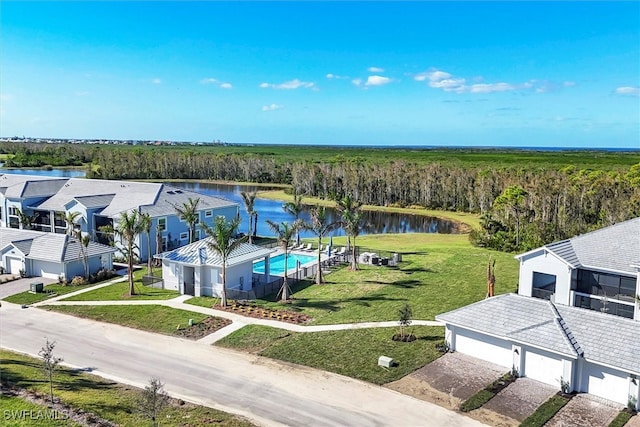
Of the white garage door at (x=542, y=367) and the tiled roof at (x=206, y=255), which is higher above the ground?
the tiled roof at (x=206, y=255)

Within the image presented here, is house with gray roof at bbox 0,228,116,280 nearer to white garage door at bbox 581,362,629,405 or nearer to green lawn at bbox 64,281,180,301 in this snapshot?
green lawn at bbox 64,281,180,301

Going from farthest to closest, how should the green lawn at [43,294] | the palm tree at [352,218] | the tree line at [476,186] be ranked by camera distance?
the tree line at [476,186]
the palm tree at [352,218]
the green lawn at [43,294]

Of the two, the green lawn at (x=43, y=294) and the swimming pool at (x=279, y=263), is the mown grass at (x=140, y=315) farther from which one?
the swimming pool at (x=279, y=263)

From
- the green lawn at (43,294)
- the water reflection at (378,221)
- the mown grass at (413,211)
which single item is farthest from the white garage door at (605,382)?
the mown grass at (413,211)

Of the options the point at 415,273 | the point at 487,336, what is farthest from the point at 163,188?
the point at 487,336

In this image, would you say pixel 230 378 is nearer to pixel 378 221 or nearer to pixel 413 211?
pixel 378 221

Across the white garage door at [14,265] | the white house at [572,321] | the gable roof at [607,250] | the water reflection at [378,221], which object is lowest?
the water reflection at [378,221]
